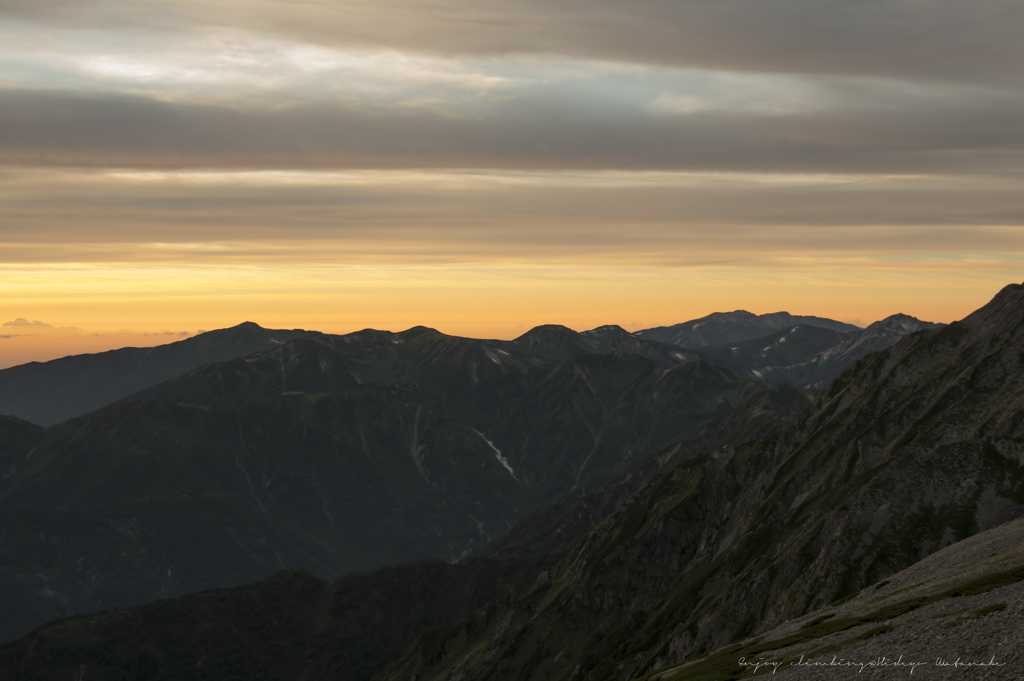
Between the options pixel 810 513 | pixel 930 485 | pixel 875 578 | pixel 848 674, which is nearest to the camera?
pixel 848 674

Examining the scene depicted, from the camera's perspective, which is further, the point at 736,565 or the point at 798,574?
the point at 736,565

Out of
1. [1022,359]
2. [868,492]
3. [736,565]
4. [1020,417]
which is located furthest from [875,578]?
[1022,359]

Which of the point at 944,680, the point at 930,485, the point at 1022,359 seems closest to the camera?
the point at 944,680

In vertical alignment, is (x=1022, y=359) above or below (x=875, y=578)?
above

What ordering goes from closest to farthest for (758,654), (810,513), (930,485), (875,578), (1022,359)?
(758,654) → (875,578) → (930,485) → (1022,359) → (810,513)

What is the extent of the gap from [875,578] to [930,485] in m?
25.5

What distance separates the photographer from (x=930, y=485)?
152 metres

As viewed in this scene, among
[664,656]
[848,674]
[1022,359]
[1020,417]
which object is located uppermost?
[1022,359]

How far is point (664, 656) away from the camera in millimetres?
186000

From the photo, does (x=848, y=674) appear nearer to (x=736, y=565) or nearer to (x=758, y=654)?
(x=758, y=654)

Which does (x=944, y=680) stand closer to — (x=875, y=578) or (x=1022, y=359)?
(x=875, y=578)

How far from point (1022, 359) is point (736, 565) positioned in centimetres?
8143

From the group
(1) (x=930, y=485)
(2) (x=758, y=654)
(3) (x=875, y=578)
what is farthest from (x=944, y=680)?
(1) (x=930, y=485)

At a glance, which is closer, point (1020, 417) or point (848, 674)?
point (848, 674)
